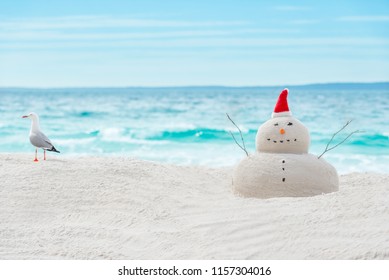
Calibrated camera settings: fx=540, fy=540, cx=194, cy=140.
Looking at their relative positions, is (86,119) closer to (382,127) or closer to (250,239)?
(382,127)

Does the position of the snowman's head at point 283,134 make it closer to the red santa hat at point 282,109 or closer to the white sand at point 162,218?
the red santa hat at point 282,109

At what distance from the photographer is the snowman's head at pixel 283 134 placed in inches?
222

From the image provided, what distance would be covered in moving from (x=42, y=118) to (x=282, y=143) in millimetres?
20690

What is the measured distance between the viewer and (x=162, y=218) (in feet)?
16.9

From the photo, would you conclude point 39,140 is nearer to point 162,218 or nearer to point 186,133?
point 162,218

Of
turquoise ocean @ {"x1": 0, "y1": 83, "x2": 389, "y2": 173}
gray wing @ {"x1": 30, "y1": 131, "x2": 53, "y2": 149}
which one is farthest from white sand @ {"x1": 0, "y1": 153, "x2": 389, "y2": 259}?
turquoise ocean @ {"x1": 0, "y1": 83, "x2": 389, "y2": 173}

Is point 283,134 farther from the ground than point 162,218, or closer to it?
farther from the ground

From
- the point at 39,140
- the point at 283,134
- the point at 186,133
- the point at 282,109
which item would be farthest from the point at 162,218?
the point at 186,133

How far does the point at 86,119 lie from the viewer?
24266 mm

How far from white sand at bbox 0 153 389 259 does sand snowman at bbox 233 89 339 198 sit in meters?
0.25

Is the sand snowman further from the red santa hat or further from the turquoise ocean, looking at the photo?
the turquoise ocean

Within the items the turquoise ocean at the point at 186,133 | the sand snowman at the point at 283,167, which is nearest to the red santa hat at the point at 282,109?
the sand snowman at the point at 283,167

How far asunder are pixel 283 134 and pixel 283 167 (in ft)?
1.20
